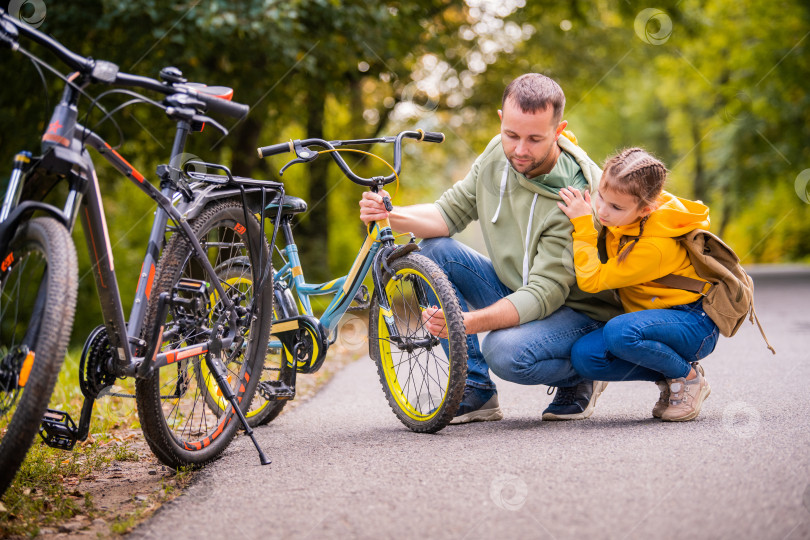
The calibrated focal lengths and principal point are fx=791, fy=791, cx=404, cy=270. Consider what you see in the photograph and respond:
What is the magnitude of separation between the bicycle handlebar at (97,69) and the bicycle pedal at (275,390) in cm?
131

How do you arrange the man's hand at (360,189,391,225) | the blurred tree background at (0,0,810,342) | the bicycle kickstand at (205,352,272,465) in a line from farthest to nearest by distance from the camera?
1. the blurred tree background at (0,0,810,342)
2. the man's hand at (360,189,391,225)
3. the bicycle kickstand at (205,352,272,465)

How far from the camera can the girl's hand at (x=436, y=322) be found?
3348mm

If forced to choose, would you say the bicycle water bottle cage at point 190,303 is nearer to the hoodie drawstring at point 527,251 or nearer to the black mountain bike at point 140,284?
the black mountain bike at point 140,284

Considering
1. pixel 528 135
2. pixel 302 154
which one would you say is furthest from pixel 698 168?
pixel 302 154

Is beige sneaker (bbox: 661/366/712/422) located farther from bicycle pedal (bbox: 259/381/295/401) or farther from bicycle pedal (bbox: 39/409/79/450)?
bicycle pedal (bbox: 39/409/79/450)

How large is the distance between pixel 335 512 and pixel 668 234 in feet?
6.14

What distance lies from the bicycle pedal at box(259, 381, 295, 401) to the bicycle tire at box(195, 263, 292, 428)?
2cm

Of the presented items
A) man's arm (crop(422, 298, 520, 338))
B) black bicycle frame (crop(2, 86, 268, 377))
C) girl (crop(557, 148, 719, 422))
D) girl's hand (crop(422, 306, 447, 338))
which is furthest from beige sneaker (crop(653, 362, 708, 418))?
black bicycle frame (crop(2, 86, 268, 377))

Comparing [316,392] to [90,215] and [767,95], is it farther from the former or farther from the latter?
[767,95]

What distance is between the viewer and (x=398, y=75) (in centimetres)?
1313

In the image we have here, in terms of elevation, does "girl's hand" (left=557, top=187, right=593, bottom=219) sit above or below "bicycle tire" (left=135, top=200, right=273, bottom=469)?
above

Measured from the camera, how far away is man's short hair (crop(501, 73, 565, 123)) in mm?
3523

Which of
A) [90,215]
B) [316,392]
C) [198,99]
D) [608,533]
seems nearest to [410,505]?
[608,533]

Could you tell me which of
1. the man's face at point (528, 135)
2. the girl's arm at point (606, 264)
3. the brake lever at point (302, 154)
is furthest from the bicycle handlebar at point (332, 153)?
the girl's arm at point (606, 264)
